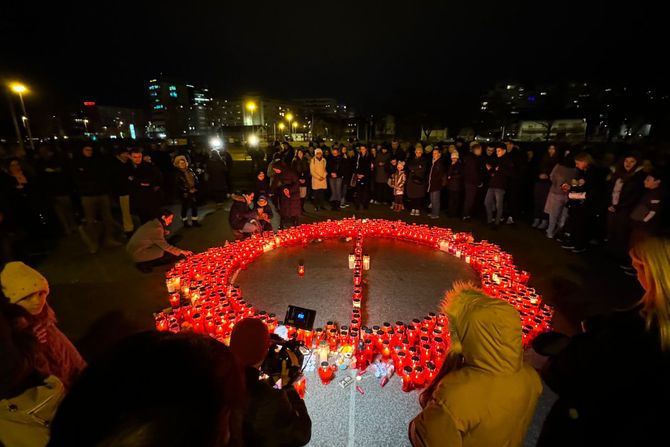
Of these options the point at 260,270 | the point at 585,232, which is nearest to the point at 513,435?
the point at 260,270

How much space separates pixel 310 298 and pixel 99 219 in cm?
704

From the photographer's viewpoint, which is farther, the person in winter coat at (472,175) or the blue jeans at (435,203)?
the blue jeans at (435,203)

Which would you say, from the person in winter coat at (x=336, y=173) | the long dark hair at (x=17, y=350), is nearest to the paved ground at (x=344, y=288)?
the long dark hair at (x=17, y=350)

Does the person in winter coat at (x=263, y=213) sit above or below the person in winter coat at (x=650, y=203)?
below

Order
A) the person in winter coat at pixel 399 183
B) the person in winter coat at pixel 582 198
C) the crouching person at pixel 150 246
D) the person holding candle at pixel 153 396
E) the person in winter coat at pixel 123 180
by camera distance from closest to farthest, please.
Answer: the person holding candle at pixel 153 396
the crouching person at pixel 150 246
the person in winter coat at pixel 582 198
the person in winter coat at pixel 123 180
the person in winter coat at pixel 399 183

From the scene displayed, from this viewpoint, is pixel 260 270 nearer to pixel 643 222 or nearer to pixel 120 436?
pixel 120 436

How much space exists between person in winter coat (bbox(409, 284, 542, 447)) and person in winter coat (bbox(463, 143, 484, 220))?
7480 millimetres

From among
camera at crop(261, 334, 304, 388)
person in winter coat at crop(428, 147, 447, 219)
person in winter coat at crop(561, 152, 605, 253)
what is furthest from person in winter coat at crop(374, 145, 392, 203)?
camera at crop(261, 334, 304, 388)

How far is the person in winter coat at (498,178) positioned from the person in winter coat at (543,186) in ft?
2.64

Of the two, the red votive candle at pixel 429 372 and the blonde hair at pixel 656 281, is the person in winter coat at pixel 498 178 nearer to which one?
the red votive candle at pixel 429 372

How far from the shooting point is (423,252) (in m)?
6.68

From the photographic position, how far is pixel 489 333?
1.44m

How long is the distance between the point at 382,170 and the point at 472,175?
104 inches

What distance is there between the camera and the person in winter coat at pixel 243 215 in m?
6.86
